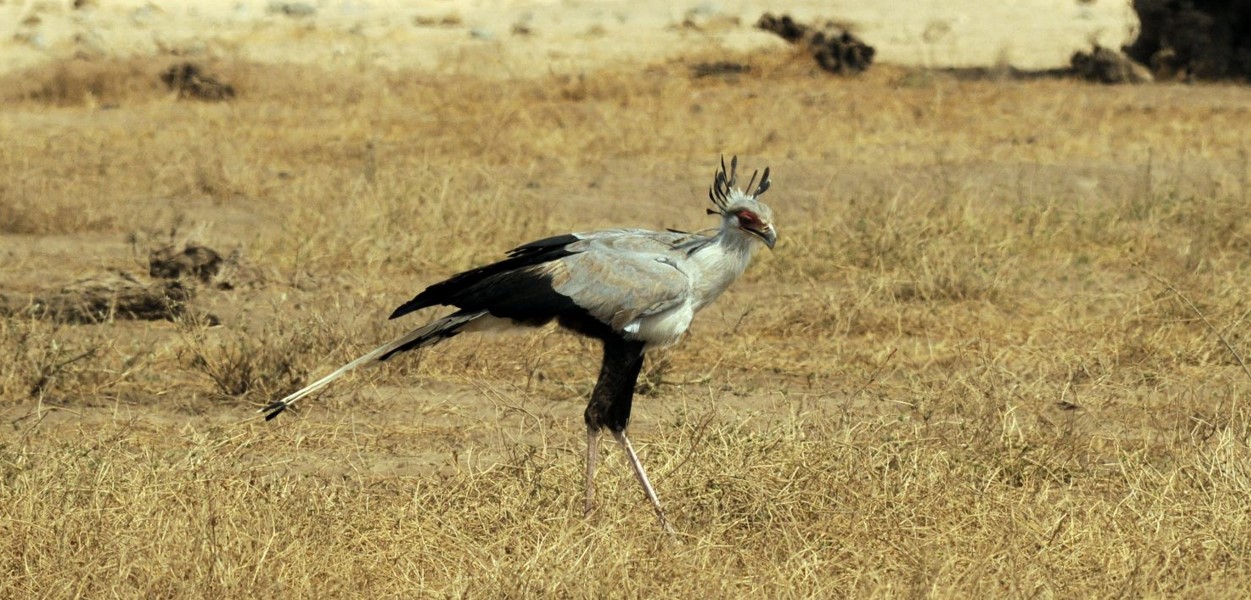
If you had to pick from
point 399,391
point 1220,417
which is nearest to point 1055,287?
point 1220,417

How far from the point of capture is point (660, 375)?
19.5ft

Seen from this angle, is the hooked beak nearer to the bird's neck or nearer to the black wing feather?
the bird's neck

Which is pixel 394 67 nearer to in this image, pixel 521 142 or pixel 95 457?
pixel 521 142

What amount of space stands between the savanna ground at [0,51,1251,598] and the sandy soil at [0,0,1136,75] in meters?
5.15

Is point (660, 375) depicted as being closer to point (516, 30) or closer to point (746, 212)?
point (746, 212)

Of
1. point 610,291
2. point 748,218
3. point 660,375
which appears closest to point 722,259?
point 748,218

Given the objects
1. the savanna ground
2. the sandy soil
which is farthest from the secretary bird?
the sandy soil

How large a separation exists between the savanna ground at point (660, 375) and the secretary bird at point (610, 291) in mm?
348

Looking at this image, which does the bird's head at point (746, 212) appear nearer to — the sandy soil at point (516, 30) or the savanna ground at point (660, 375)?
the savanna ground at point (660, 375)

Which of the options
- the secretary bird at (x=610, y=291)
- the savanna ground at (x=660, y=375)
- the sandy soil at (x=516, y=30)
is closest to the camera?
the savanna ground at (x=660, y=375)

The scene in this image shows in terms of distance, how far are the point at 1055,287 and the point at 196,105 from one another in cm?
765

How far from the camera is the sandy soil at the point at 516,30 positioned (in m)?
17.8

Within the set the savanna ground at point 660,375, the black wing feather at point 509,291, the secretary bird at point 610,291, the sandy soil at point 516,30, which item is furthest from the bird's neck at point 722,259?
the sandy soil at point 516,30

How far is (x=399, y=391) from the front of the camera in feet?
19.1
